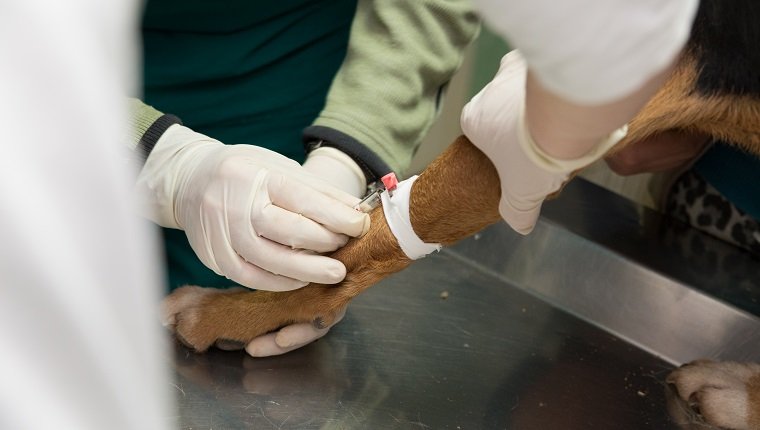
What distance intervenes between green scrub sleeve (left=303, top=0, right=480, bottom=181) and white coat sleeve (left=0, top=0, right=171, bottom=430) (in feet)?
2.30

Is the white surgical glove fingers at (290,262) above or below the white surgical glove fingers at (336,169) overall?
above

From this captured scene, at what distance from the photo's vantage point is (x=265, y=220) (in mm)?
824

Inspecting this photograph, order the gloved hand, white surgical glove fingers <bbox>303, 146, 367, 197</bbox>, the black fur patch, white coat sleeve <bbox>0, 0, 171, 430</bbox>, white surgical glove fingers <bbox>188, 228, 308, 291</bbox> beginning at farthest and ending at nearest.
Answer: white surgical glove fingers <bbox>303, 146, 367, 197</bbox>, white surgical glove fingers <bbox>188, 228, 308, 291</bbox>, the black fur patch, the gloved hand, white coat sleeve <bbox>0, 0, 171, 430</bbox>

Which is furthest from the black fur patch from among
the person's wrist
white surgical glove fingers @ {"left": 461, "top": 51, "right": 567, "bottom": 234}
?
the person's wrist

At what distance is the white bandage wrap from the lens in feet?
2.68


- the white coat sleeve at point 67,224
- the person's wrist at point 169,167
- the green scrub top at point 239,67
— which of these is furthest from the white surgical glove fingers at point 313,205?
the white coat sleeve at point 67,224

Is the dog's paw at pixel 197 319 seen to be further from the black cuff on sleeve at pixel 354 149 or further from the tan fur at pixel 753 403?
the tan fur at pixel 753 403

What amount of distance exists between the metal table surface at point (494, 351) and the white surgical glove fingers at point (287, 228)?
0.15m

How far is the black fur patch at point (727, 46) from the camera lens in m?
0.74

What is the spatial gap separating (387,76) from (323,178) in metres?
0.17

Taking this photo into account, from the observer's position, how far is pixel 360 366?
912 mm

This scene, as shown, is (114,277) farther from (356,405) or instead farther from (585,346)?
(585,346)

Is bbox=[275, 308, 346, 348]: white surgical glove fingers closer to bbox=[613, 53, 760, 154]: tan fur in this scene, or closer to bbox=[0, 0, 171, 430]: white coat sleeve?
bbox=[613, 53, 760, 154]: tan fur

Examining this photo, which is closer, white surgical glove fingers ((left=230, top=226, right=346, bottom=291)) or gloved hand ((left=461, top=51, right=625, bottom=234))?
gloved hand ((left=461, top=51, right=625, bottom=234))
